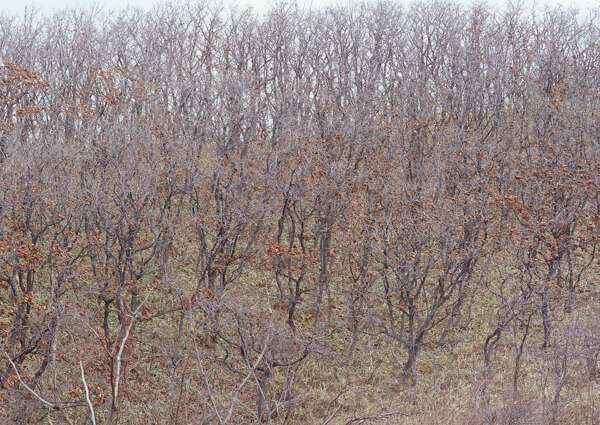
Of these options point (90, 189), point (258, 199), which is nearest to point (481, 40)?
point (258, 199)

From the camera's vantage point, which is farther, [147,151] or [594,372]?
[147,151]

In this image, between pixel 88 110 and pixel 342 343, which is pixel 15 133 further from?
pixel 342 343

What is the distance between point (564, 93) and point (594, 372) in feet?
30.1

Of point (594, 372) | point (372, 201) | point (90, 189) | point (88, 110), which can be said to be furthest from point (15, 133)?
point (594, 372)

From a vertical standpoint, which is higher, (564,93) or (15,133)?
(564,93)

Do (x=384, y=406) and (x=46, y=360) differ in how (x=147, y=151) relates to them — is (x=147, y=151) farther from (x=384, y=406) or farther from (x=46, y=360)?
(x=384, y=406)

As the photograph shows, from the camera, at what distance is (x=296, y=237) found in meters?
18.6

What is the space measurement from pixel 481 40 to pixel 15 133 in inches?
630

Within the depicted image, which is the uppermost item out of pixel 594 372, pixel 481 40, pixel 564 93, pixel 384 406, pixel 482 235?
pixel 481 40

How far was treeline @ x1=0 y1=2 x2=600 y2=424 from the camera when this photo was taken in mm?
11125

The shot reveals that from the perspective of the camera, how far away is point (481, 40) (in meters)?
21.2

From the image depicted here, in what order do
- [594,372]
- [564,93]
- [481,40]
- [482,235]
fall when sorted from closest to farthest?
[594,372]
[482,235]
[564,93]
[481,40]

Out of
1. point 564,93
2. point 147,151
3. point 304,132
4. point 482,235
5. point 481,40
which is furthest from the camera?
point 481,40

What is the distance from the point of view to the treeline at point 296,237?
36.5 feet
